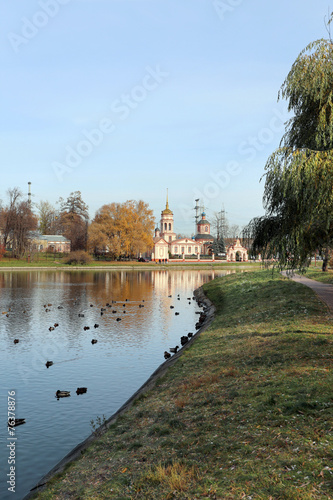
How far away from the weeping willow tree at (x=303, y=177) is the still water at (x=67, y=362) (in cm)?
755

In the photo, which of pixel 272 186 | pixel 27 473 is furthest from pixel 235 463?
pixel 272 186

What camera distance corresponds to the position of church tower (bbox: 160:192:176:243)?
486 feet

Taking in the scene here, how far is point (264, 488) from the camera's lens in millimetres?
6609

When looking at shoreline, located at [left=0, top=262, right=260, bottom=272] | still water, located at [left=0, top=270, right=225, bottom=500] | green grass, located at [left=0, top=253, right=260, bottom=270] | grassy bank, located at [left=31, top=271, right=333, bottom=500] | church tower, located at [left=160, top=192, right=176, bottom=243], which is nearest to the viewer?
grassy bank, located at [left=31, top=271, right=333, bottom=500]

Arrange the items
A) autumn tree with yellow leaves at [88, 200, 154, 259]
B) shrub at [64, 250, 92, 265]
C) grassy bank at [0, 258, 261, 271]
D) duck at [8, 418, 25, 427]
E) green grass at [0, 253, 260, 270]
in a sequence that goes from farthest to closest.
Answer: autumn tree with yellow leaves at [88, 200, 154, 259] < shrub at [64, 250, 92, 265] < green grass at [0, 253, 260, 270] < grassy bank at [0, 258, 261, 271] < duck at [8, 418, 25, 427]

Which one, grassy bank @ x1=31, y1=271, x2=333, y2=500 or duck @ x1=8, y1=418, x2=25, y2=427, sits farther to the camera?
duck @ x1=8, y1=418, x2=25, y2=427

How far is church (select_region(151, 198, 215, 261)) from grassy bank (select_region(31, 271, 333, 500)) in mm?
109329

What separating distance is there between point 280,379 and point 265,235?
5.93 m

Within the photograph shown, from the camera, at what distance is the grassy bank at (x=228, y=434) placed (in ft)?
23.0

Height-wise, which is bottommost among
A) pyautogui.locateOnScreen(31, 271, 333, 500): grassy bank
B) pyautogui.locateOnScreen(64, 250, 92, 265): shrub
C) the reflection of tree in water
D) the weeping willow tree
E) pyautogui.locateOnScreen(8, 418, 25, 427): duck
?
pyautogui.locateOnScreen(8, 418, 25, 427): duck

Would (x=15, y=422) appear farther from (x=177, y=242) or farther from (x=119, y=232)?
(x=177, y=242)

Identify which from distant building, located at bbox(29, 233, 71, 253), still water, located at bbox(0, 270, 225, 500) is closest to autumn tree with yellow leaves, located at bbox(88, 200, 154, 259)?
distant building, located at bbox(29, 233, 71, 253)

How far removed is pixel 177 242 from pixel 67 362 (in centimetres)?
11887

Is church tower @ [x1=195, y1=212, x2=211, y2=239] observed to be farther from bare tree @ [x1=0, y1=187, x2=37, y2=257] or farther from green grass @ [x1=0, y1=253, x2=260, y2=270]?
bare tree @ [x1=0, y1=187, x2=37, y2=257]
